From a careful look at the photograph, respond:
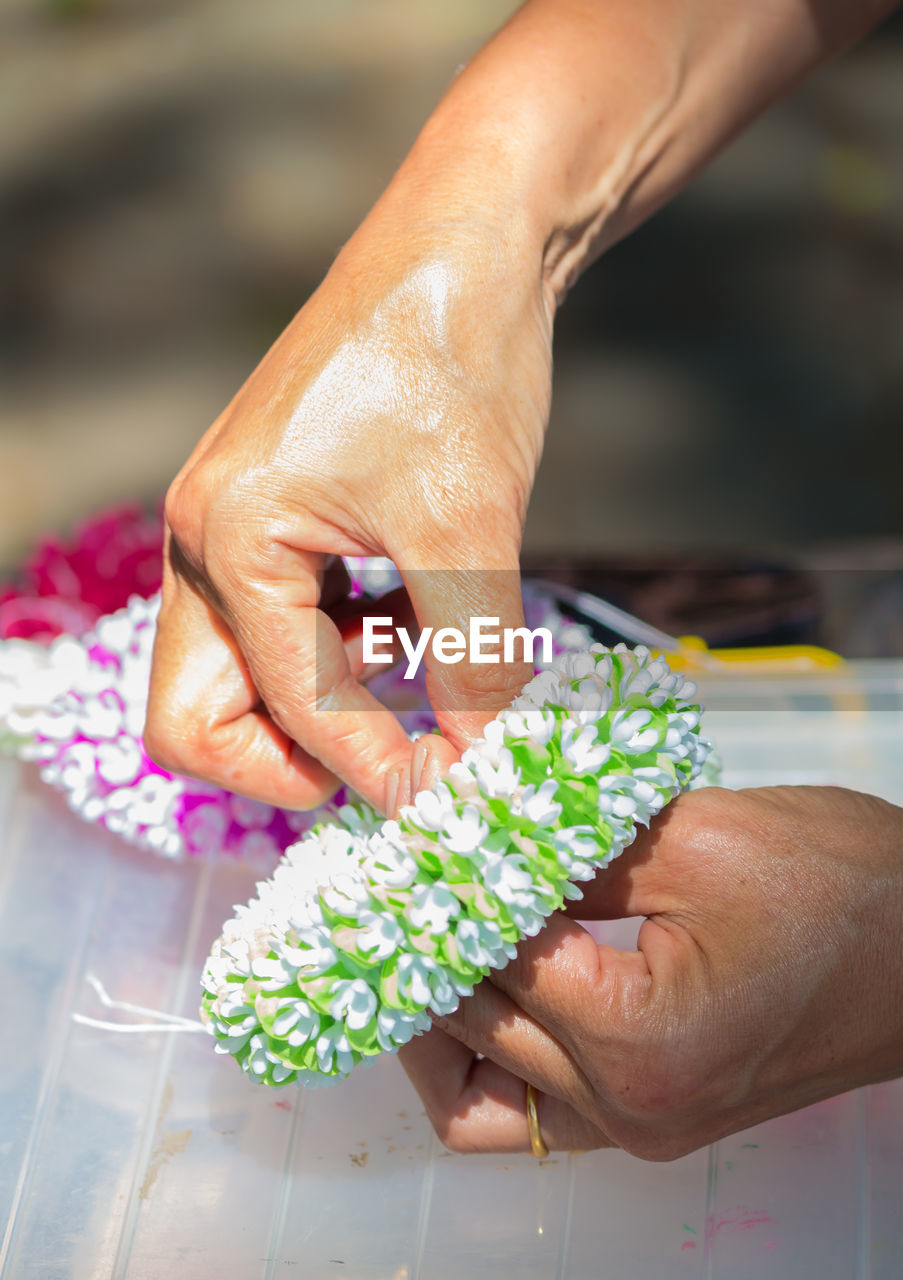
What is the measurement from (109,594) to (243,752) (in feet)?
1.42

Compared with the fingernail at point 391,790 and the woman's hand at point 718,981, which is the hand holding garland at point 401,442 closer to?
the fingernail at point 391,790

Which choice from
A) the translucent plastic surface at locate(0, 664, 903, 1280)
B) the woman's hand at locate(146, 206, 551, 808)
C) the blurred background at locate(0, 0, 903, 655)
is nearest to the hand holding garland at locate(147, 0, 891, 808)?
the woman's hand at locate(146, 206, 551, 808)

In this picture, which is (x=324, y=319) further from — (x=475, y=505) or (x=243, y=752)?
(x=243, y=752)

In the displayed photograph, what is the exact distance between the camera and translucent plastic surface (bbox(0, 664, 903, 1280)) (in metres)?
0.81

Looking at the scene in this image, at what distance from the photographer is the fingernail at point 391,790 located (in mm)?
751

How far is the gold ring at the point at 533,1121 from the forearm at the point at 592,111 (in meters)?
0.53

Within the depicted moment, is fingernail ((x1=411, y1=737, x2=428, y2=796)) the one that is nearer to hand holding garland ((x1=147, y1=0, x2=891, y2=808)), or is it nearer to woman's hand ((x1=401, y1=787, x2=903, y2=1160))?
hand holding garland ((x1=147, y1=0, x2=891, y2=808))

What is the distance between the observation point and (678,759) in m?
0.67

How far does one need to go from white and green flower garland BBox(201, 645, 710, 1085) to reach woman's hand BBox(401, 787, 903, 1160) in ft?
0.19

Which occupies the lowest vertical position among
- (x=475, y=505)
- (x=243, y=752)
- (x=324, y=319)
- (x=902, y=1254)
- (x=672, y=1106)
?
(x=902, y=1254)

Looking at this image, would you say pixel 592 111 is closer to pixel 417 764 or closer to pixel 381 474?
pixel 381 474

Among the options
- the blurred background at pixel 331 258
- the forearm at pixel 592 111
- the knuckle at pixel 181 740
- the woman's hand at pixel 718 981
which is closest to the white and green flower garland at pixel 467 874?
the woman's hand at pixel 718 981

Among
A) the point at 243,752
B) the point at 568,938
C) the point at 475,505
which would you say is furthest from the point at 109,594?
the point at 568,938

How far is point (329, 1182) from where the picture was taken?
844 mm
